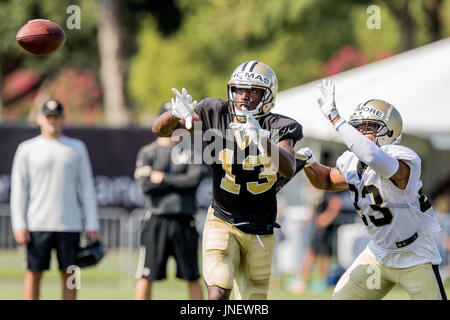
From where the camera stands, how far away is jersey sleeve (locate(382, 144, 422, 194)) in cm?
546

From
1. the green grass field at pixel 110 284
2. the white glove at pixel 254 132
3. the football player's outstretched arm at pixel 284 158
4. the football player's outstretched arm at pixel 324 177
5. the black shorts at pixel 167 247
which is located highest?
the white glove at pixel 254 132

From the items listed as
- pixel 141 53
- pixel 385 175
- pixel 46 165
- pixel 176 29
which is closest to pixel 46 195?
pixel 46 165

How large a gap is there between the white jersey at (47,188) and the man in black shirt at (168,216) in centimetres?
70

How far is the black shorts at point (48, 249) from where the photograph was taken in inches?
292

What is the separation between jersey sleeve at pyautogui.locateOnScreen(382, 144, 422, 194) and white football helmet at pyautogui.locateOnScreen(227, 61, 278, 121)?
2.76 feet

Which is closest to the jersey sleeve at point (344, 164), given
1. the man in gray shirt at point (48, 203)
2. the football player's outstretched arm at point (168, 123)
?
the football player's outstretched arm at point (168, 123)

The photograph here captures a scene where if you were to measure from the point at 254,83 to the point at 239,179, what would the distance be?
2.14ft

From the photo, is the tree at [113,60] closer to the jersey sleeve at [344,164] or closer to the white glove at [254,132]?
the jersey sleeve at [344,164]

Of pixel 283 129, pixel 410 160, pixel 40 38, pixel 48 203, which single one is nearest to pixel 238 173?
pixel 283 129

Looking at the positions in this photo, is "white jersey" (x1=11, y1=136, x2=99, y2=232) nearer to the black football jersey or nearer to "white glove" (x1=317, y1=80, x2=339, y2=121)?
the black football jersey

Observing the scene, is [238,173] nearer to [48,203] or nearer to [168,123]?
[168,123]

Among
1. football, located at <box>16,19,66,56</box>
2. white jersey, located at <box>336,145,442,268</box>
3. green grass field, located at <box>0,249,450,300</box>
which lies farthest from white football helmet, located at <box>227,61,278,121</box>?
green grass field, located at <box>0,249,450,300</box>

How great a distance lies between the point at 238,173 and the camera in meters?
5.71
